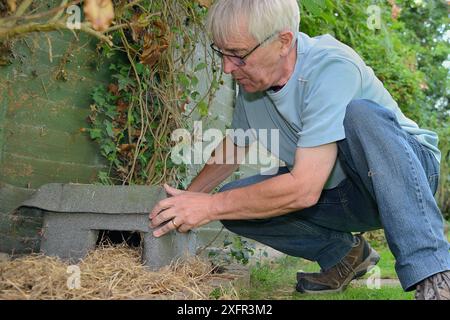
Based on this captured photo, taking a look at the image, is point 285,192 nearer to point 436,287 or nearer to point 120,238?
point 436,287

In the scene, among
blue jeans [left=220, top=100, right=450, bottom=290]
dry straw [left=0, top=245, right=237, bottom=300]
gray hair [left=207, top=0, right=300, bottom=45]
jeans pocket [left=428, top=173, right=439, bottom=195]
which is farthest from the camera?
jeans pocket [left=428, top=173, right=439, bottom=195]

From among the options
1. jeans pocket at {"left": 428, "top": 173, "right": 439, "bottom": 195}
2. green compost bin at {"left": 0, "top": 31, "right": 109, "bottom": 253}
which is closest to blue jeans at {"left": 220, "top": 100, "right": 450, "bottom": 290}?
jeans pocket at {"left": 428, "top": 173, "right": 439, "bottom": 195}

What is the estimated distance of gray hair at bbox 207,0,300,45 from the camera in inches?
85.5

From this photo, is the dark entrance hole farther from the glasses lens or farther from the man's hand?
the glasses lens

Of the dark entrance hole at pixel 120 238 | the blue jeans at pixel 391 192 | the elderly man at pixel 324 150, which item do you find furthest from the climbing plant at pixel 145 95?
the blue jeans at pixel 391 192

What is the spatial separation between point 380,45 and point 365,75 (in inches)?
157

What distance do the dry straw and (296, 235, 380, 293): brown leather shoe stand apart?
586 millimetres

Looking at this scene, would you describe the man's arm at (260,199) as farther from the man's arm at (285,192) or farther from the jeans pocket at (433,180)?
the jeans pocket at (433,180)

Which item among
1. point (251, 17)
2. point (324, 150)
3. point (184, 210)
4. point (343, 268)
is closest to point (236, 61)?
point (251, 17)

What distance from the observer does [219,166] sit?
106 inches

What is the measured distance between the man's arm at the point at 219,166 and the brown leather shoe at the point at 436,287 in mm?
1064

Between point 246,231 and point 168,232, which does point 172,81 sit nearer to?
point 246,231

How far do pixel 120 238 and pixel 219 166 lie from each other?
21.4 inches

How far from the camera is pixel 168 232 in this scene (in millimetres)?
2264
